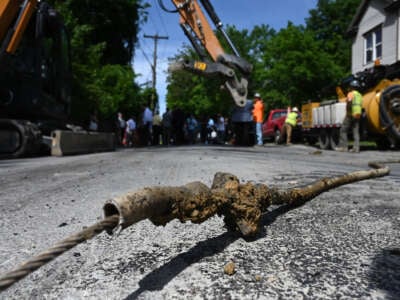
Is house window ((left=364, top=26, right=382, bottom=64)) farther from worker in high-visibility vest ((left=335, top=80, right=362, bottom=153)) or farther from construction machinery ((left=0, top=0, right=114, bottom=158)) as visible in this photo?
construction machinery ((left=0, top=0, right=114, bottom=158))

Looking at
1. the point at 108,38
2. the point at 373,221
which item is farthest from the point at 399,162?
the point at 108,38

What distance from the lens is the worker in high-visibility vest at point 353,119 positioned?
34.8ft

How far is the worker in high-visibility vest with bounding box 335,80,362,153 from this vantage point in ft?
34.8

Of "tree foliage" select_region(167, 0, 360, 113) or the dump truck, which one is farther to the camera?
"tree foliage" select_region(167, 0, 360, 113)

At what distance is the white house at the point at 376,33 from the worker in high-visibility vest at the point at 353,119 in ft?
30.3

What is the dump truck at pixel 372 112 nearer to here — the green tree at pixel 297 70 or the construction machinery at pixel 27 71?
the construction machinery at pixel 27 71

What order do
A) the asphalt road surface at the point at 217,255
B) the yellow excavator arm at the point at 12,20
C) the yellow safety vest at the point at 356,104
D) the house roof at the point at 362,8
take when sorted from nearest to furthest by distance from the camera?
the asphalt road surface at the point at 217,255 → the yellow excavator arm at the point at 12,20 → the yellow safety vest at the point at 356,104 → the house roof at the point at 362,8

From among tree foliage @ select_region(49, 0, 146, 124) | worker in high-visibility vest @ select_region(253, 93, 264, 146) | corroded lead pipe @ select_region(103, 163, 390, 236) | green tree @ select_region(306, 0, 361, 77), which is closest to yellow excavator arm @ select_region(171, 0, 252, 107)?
worker in high-visibility vest @ select_region(253, 93, 264, 146)

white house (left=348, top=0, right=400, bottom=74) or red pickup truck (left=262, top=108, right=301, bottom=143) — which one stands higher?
white house (left=348, top=0, right=400, bottom=74)

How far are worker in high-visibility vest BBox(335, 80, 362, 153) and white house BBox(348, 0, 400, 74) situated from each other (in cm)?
924

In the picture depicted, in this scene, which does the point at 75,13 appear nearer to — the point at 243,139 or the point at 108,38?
the point at 108,38

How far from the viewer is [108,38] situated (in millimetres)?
21641

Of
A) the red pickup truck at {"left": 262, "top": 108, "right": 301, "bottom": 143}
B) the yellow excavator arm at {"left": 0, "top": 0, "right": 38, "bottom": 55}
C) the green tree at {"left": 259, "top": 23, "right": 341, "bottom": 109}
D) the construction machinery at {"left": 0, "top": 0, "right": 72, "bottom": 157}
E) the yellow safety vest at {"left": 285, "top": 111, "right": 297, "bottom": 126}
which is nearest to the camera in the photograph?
the yellow excavator arm at {"left": 0, "top": 0, "right": 38, "bottom": 55}

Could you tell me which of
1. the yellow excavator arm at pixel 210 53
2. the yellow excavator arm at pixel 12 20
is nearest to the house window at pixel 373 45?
the yellow excavator arm at pixel 210 53
